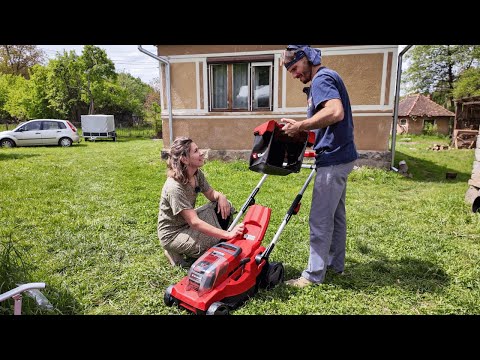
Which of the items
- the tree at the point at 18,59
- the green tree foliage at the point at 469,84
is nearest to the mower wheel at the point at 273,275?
the green tree foliage at the point at 469,84

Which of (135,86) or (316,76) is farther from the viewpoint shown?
(135,86)

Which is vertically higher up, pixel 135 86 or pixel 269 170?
pixel 135 86

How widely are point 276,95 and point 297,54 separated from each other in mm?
6758

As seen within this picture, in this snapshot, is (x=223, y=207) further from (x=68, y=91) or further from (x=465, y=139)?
(x=68, y=91)

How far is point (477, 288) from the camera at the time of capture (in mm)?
2938

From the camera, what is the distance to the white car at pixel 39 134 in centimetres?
1440

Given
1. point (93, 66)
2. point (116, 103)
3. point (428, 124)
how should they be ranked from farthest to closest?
point (428, 124) → point (116, 103) → point (93, 66)

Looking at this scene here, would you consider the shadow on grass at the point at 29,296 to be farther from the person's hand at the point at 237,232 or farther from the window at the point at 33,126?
the window at the point at 33,126

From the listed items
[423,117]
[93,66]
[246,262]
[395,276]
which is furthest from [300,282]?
[423,117]

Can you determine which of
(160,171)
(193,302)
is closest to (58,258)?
(193,302)

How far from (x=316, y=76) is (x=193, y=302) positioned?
6.52 ft

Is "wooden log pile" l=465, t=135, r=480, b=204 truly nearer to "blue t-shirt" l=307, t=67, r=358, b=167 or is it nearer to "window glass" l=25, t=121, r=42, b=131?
"blue t-shirt" l=307, t=67, r=358, b=167

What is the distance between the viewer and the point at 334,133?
274cm
